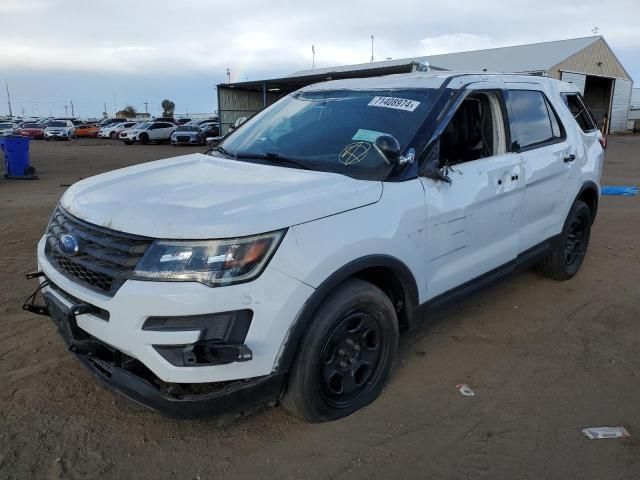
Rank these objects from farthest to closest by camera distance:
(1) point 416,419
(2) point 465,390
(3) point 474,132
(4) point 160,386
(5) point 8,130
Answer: (5) point 8,130
(3) point 474,132
(2) point 465,390
(1) point 416,419
(4) point 160,386

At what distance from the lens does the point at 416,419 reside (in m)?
2.95

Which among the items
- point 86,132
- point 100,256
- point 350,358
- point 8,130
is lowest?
point 350,358

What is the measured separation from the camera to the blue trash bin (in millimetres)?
13938

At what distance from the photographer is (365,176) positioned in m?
2.98

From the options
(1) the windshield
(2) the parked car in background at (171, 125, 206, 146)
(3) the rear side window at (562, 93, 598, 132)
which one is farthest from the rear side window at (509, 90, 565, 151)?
(2) the parked car in background at (171, 125, 206, 146)

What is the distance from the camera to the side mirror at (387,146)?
2908 millimetres

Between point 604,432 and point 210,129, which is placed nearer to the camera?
point 604,432

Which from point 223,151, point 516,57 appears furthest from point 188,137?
point 223,151

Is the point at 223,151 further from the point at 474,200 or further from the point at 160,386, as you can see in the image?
the point at 160,386

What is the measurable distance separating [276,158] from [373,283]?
100 centimetres

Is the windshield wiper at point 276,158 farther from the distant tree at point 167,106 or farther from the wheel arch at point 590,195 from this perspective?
the distant tree at point 167,106

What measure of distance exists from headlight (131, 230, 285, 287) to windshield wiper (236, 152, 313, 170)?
967mm

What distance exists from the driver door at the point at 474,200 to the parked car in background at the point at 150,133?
3387cm

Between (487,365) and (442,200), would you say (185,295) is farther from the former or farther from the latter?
(487,365)
